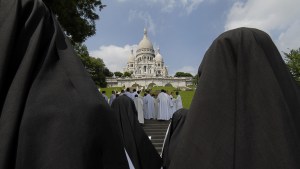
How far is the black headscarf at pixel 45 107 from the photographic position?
1089mm

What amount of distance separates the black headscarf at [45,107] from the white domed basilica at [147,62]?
111 meters

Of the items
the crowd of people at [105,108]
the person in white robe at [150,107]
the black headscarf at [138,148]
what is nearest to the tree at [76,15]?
the person in white robe at [150,107]

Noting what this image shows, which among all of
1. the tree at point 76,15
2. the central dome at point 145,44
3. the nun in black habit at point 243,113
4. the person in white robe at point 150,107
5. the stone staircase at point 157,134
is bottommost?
the stone staircase at point 157,134

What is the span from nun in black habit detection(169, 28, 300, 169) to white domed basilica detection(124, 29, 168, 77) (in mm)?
110645

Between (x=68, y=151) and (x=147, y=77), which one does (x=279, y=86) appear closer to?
(x=68, y=151)

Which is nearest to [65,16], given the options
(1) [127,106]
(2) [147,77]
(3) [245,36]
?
(1) [127,106]

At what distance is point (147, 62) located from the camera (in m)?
116

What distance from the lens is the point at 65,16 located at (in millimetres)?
13250

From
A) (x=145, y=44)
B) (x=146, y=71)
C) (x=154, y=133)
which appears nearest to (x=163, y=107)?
(x=154, y=133)

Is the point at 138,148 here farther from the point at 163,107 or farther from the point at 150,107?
the point at 150,107

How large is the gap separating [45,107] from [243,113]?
96 cm

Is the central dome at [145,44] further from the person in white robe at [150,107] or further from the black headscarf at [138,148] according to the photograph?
the black headscarf at [138,148]

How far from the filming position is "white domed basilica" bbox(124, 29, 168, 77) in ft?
378

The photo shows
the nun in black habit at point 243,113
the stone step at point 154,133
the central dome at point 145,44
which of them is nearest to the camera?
the nun in black habit at point 243,113
